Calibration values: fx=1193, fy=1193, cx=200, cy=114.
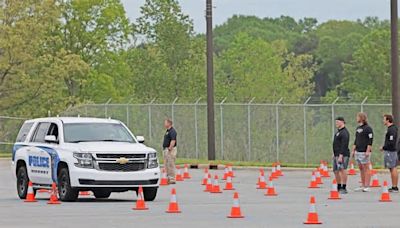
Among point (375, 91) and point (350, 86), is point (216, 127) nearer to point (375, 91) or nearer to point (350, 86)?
point (375, 91)

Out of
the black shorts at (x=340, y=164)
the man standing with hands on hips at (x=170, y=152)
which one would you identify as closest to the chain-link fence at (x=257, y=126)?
the man standing with hands on hips at (x=170, y=152)

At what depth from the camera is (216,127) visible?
48.5m

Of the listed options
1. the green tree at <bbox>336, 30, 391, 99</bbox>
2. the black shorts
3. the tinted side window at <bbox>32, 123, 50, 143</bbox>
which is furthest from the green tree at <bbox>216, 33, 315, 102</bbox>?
the tinted side window at <bbox>32, 123, 50, 143</bbox>

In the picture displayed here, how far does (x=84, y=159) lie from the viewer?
23.2m

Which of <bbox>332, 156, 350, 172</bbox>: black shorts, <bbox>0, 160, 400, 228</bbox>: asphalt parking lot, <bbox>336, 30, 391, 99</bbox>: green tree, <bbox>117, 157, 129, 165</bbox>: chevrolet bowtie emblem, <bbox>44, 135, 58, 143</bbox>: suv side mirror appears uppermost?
<bbox>336, 30, 391, 99</bbox>: green tree

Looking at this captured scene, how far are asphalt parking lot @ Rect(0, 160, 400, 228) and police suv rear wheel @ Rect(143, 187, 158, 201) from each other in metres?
0.13

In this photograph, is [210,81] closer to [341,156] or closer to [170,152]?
[170,152]

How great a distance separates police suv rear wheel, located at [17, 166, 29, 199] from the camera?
2492 centimetres

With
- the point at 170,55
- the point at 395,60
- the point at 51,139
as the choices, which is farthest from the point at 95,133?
the point at 170,55

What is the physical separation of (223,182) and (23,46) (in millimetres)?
30268

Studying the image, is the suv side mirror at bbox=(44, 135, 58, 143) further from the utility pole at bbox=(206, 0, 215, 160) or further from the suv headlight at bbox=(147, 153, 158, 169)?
the utility pole at bbox=(206, 0, 215, 160)

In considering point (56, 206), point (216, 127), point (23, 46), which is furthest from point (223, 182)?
point (23, 46)

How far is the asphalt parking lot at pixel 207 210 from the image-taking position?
1817 centimetres

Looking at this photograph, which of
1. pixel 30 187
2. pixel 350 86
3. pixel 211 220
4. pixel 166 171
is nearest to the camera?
pixel 211 220
